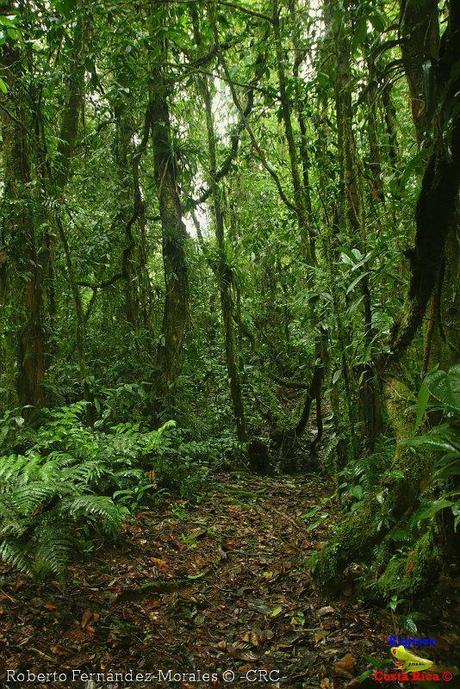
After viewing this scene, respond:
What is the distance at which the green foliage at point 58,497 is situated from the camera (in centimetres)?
272

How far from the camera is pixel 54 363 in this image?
594 cm

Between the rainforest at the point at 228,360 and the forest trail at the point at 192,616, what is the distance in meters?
0.02

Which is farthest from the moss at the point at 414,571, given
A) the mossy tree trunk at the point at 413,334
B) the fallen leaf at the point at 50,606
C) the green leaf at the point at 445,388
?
the fallen leaf at the point at 50,606

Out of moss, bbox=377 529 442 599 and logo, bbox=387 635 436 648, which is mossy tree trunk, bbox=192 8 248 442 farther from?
logo, bbox=387 635 436 648

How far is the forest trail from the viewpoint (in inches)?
97.7

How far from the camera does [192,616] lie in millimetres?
3072

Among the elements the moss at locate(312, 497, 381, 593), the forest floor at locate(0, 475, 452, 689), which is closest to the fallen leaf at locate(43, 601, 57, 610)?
the forest floor at locate(0, 475, 452, 689)

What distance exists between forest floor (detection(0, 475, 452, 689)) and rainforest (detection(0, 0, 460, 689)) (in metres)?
0.02

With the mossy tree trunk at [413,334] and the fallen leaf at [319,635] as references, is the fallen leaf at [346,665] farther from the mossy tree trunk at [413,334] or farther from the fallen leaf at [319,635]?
the mossy tree trunk at [413,334]

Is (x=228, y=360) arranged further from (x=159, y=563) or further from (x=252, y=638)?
(x=252, y=638)

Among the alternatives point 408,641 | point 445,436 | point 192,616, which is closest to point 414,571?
point 408,641

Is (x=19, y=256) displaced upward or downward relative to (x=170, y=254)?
downward

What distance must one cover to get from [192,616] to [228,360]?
12.9ft

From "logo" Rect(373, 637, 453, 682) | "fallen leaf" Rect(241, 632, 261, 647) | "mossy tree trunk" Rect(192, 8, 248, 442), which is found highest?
"mossy tree trunk" Rect(192, 8, 248, 442)
